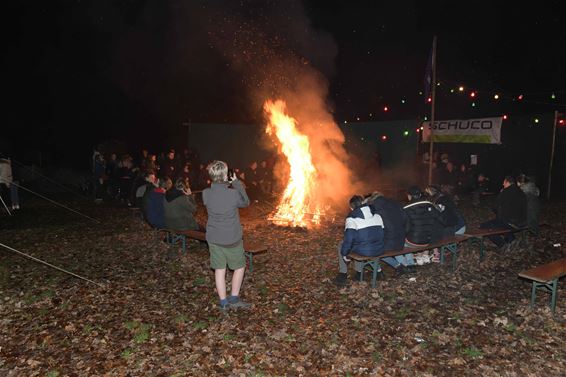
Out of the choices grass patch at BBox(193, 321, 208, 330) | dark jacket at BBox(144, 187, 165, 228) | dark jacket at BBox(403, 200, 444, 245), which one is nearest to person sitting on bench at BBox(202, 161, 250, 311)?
grass patch at BBox(193, 321, 208, 330)

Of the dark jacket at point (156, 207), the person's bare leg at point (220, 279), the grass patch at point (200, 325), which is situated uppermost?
the dark jacket at point (156, 207)

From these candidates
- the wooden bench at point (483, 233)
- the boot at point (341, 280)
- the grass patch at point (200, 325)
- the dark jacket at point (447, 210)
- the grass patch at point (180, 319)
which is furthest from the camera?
the wooden bench at point (483, 233)

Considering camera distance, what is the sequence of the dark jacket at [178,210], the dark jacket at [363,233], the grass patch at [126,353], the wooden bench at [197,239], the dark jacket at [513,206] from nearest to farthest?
1. the grass patch at [126,353]
2. the dark jacket at [363,233]
3. the wooden bench at [197,239]
4. the dark jacket at [178,210]
5. the dark jacket at [513,206]

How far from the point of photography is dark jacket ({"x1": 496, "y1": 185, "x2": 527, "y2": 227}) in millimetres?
9000

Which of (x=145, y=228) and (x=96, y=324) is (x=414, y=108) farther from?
(x=96, y=324)

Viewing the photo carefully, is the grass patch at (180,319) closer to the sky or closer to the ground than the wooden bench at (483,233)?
closer to the ground

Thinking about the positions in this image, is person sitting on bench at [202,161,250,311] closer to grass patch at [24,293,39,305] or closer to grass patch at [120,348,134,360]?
grass patch at [120,348,134,360]

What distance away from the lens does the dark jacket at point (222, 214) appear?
5.76 meters

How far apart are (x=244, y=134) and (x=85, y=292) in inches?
672

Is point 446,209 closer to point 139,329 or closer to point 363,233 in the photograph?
point 363,233

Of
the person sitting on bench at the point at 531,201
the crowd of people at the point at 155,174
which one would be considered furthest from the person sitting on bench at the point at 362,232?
the crowd of people at the point at 155,174

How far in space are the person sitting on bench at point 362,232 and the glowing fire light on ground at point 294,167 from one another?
19.0ft

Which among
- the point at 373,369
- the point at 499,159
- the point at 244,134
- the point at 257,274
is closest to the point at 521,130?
the point at 499,159

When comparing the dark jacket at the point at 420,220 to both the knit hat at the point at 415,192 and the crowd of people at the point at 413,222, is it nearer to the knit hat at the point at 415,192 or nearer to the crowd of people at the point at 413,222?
the crowd of people at the point at 413,222
